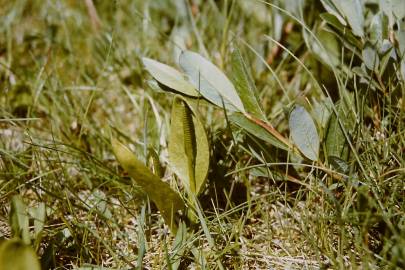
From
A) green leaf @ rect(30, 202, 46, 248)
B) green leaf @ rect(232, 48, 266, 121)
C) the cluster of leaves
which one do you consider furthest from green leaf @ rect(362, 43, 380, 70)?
green leaf @ rect(30, 202, 46, 248)

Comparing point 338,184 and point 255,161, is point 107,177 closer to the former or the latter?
point 255,161

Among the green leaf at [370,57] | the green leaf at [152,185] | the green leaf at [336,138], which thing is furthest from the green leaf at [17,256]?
the green leaf at [370,57]

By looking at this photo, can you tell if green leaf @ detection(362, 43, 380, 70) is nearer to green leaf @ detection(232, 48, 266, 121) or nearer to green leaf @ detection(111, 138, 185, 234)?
green leaf @ detection(232, 48, 266, 121)

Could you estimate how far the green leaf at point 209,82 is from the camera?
118cm

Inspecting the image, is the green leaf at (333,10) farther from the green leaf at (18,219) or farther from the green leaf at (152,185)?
the green leaf at (18,219)

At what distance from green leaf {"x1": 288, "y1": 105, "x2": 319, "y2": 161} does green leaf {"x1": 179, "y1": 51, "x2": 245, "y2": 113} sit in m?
0.15

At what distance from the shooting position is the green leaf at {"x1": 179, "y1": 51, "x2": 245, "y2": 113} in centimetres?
118

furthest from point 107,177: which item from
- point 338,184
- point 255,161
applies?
point 338,184

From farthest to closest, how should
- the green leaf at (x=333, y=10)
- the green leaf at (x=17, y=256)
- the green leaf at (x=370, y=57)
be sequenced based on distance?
the green leaf at (x=333, y=10) < the green leaf at (x=370, y=57) < the green leaf at (x=17, y=256)

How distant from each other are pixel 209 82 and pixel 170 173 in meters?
0.31

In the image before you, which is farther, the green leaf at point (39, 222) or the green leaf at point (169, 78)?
the green leaf at point (169, 78)

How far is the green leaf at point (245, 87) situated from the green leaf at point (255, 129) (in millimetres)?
35

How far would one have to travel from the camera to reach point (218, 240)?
111 centimetres

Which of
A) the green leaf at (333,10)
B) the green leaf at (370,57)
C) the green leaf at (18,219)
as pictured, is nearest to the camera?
the green leaf at (18,219)
